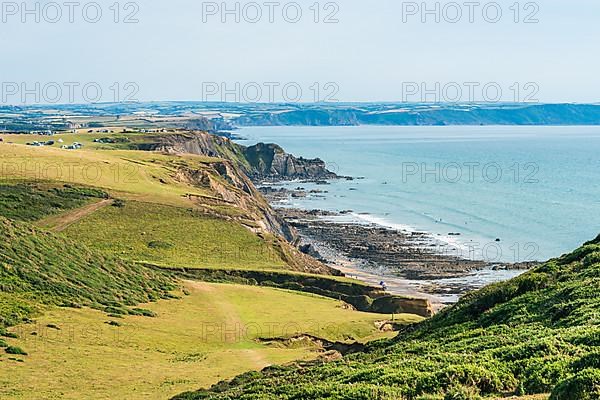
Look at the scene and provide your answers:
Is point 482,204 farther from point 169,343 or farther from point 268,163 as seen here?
point 169,343

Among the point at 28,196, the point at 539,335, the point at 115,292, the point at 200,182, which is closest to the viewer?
the point at 539,335

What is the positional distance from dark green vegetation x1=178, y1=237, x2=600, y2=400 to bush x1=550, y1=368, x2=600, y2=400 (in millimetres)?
15

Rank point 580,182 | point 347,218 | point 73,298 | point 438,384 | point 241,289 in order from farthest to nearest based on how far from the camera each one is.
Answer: point 580,182
point 347,218
point 241,289
point 73,298
point 438,384

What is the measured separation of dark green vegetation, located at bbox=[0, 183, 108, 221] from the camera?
60406 millimetres

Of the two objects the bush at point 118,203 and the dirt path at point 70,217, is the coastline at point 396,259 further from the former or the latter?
the dirt path at point 70,217

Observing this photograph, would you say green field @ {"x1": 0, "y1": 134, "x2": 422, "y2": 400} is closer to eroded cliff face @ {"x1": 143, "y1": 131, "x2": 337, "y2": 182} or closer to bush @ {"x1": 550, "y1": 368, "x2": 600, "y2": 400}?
bush @ {"x1": 550, "y1": 368, "x2": 600, "y2": 400}

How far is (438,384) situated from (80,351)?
1781cm

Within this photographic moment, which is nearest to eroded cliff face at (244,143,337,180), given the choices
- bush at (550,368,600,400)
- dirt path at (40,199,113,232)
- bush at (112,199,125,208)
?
bush at (112,199,125,208)

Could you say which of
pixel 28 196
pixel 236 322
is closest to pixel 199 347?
pixel 236 322

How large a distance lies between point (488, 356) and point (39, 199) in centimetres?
5239

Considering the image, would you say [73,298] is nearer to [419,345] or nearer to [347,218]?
[419,345]

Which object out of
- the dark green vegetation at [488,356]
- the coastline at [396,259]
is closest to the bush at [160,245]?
the coastline at [396,259]

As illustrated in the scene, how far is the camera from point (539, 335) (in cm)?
1898

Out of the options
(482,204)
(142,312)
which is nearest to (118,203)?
(142,312)
